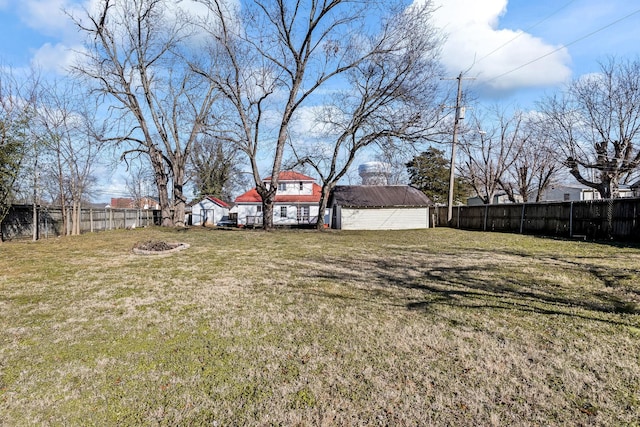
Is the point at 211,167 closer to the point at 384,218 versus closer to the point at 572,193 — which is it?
the point at 384,218

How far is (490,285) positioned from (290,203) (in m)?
22.6

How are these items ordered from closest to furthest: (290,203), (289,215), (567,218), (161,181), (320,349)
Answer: (320,349) < (567,218) < (161,181) < (290,203) < (289,215)

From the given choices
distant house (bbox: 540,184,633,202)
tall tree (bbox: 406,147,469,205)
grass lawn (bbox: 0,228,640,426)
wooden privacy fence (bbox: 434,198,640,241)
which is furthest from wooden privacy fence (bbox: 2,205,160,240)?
distant house (bbox: 540,184,633,202)

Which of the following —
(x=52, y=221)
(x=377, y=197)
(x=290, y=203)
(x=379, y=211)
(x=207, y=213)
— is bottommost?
(x=52, y=221)

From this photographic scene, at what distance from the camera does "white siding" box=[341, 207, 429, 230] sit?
22.8 m

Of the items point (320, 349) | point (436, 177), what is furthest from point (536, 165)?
point (320, 349)

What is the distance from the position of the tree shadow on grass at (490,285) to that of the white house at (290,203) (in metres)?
19.3

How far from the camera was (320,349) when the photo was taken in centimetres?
302

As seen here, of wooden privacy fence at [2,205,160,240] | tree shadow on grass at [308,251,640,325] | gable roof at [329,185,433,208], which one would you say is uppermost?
gable roof at [329,185,433,208]

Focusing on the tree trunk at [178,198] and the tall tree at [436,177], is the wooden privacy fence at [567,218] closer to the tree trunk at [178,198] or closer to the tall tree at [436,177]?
the tall tree at [436,177]

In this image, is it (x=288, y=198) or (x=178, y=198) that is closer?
(x=178, y=198)

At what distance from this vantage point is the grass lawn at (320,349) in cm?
213

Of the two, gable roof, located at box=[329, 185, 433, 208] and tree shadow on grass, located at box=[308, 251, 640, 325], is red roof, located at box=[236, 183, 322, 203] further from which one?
tree shadow on grass, located at box=[308, 251, 640, 325]

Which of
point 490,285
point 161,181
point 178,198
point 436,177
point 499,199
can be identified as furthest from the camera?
point 499,199
